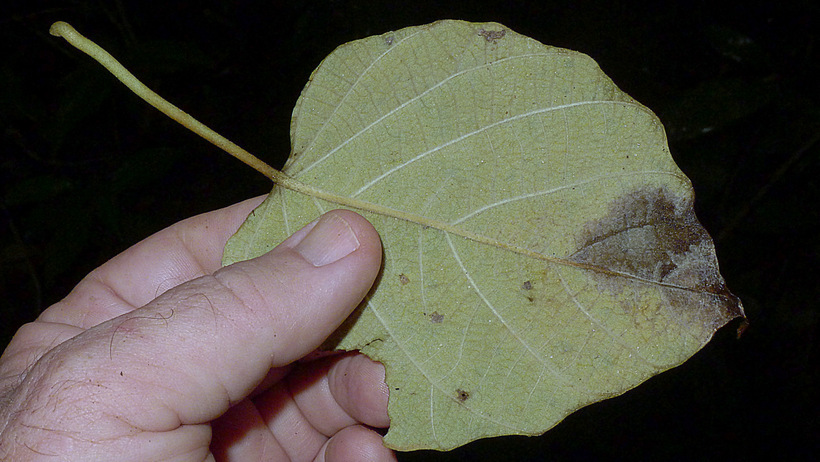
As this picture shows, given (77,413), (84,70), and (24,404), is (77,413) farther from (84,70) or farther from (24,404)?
(84,70)

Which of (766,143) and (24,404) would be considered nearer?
(24,404)

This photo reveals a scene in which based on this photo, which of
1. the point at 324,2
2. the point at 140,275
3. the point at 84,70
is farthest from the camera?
the point at 324,2

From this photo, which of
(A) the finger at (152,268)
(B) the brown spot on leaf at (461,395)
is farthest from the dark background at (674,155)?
(B) the brown spot on leaf at (461,395)

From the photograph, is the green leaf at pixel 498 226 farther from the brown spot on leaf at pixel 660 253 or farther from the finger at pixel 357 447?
the finger at pixel 357 447

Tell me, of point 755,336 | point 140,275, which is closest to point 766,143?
point 755,336

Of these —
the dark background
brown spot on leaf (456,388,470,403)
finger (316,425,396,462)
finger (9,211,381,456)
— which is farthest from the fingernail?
the dark background

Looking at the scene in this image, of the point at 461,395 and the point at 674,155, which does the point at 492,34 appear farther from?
the point at 674,155

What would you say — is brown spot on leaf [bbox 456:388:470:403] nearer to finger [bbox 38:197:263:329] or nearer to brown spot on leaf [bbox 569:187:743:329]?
brown spot on leaf [bbox 569:187:743:329]

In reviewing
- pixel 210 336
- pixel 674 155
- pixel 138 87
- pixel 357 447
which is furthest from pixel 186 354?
pixel 674 155
